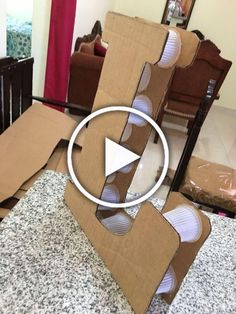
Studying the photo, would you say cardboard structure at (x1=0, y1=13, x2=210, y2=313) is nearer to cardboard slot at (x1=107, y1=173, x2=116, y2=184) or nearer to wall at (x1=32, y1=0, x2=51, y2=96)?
cardboard slot at (x1=107, y1=173, x2=116, y2=184)

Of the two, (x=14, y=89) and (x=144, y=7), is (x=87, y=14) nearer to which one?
(x=144, y=7)

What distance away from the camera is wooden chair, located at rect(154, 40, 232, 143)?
2.71 meters

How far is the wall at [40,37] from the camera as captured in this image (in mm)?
2338

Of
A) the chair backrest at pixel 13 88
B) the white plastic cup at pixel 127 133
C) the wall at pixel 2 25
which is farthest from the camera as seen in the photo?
the wall at pixel 2 25

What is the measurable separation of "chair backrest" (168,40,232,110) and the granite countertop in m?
2.24

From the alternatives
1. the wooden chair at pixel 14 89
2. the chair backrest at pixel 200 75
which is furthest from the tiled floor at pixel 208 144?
the wooden chair at pixel 14 89

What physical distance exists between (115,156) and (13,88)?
3.17ft

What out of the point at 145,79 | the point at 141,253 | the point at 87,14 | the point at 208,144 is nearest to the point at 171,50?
the point at 145,79

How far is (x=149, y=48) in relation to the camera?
0.45 meters

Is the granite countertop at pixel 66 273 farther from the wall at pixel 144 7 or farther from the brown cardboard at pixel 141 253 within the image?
the wall at pixel 144 7

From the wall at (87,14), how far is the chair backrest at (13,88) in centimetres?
193

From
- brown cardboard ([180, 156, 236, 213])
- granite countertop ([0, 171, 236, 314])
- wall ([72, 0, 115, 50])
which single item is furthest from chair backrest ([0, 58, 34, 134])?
wall ([72, 0, 115, 50])

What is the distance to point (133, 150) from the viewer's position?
574mm

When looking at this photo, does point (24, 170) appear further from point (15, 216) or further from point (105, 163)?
point (105, 163)
